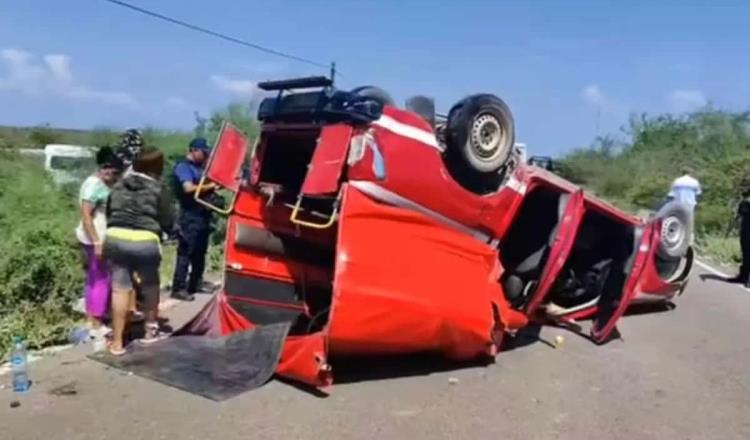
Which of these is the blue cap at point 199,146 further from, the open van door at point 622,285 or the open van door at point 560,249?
the open van door at point 622,285

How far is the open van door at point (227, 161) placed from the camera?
302 inches

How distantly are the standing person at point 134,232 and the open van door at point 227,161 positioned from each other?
1.41ft

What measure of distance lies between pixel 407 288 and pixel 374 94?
1.55m

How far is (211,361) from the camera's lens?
697 centimetres

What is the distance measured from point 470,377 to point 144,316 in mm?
2822

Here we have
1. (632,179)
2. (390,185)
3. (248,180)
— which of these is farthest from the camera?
(632,179)

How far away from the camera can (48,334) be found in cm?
779

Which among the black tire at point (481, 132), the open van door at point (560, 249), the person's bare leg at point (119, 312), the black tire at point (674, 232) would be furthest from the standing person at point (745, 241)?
the person's bare leg at point (119, 312)

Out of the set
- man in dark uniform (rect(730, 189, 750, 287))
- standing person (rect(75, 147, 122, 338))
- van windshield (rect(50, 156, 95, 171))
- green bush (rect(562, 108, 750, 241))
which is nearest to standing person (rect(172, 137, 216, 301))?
standing person (rect(75, 147, 122, 338))

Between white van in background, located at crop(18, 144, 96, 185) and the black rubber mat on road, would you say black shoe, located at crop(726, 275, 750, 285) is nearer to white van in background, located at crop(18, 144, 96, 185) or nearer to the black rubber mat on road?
the black rubber mat on road

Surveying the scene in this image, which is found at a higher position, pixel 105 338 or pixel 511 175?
pixel 511 175

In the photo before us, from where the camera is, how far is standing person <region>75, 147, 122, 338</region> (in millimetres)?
7816

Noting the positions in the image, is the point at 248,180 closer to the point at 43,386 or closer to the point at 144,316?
the point at 144,316

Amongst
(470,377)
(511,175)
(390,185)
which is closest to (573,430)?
(470,377)
